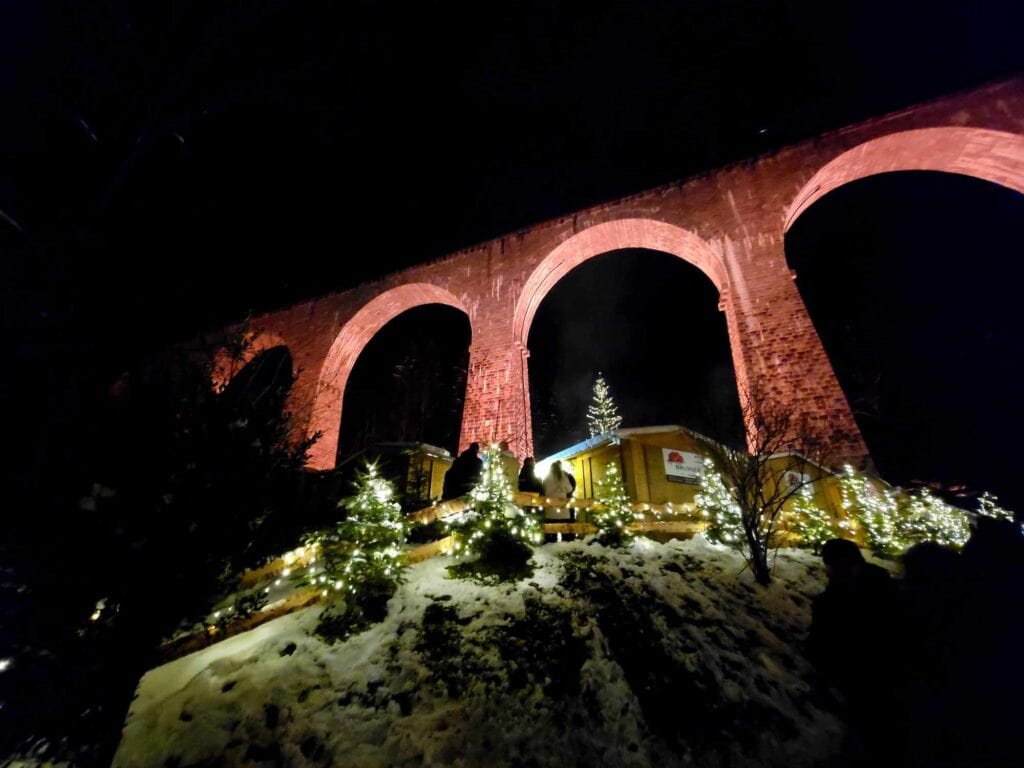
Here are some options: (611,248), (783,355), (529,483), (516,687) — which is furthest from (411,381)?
(516,687)

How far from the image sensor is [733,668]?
11.5ft

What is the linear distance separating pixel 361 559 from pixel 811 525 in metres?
6.82

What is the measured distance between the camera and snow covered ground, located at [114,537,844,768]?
2.82 metres

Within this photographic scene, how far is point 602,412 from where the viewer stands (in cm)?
3008

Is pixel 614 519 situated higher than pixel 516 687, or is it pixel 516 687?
pixel 614 519

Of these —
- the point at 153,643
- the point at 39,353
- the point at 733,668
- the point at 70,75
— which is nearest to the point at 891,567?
the point at 733,668

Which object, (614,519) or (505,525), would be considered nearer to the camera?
(505,525)

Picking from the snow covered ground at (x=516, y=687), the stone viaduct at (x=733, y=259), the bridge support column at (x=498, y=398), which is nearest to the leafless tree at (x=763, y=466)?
the stone viaduct at (x=733, y=259)

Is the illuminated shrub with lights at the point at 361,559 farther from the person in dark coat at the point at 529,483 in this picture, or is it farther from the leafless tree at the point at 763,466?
the leafless tree at the point at 763,466

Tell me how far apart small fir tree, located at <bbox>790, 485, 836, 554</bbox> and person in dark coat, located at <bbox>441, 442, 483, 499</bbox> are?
534cm

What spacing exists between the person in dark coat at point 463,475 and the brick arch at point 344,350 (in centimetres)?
678

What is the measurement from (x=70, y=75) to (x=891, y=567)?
1445 centimetres

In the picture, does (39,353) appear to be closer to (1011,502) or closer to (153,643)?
(153,643)

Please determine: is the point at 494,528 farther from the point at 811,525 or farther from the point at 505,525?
the point at 811,525
